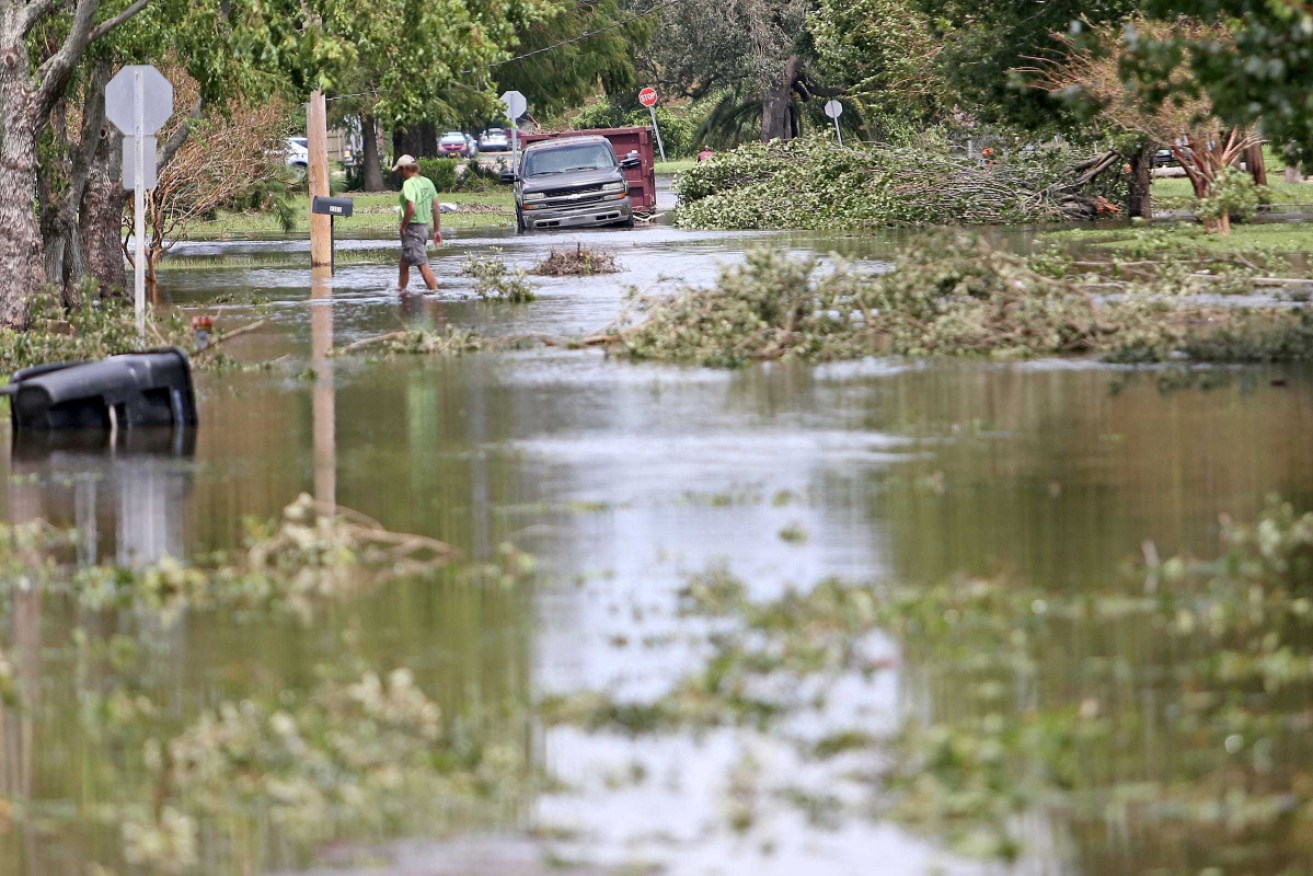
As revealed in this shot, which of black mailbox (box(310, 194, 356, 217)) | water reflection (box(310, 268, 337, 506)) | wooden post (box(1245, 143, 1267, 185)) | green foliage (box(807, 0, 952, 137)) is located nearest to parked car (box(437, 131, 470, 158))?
green foliage (box(807, 0, 952, 137))

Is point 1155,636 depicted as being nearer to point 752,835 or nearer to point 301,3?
point 752,835

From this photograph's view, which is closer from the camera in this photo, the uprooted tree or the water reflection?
the water reflection

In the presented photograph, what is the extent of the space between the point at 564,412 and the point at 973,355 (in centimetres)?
418

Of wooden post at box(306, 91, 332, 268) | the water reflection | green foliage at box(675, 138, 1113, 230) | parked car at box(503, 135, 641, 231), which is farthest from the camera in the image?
parked car at box(503, 135, 641, 231)

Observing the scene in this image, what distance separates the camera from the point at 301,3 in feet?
73.1

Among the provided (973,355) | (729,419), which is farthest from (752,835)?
(973,355)

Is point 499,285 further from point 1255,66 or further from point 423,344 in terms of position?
point 1255,66

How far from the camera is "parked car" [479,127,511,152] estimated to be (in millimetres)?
99938

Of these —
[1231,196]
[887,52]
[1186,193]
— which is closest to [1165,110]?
[1231,196]

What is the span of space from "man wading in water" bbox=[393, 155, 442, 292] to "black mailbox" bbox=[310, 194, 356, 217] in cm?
324

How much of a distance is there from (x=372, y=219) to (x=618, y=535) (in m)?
43.9

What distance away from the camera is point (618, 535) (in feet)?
30.5

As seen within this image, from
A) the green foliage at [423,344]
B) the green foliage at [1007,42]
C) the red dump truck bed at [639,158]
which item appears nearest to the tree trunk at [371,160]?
the red dump truck bed at [639,158]

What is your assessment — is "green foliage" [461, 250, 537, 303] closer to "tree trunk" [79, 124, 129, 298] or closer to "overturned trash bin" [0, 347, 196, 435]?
"tree trunk" [79, 124, 129, 298]
